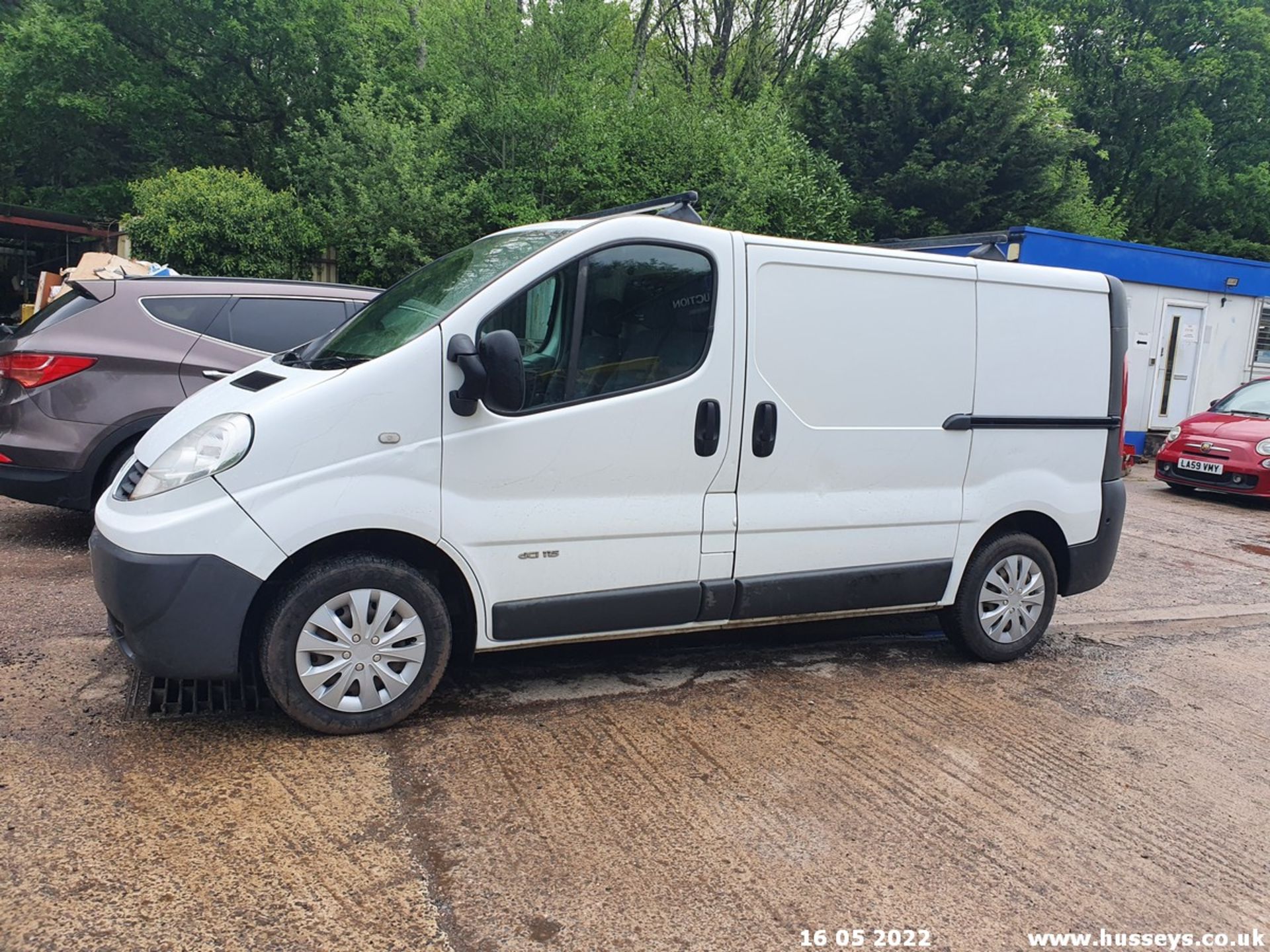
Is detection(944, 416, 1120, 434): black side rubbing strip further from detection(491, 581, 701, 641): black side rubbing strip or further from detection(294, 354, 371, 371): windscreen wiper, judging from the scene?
detection(294, 354, 371, 371): windscreen wiper

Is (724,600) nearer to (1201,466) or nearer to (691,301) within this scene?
(691,301)

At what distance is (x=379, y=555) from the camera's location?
384 centimetres

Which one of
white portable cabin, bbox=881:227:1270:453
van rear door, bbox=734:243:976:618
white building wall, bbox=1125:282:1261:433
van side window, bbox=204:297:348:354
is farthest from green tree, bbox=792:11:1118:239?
van rear door, bbox=734:243:976:618

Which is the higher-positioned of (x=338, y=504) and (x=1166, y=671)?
(x=338, y=504)

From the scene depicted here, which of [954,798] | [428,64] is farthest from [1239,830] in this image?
[428,64]

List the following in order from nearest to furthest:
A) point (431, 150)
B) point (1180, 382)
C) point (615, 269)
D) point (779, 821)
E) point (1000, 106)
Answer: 1. point (779, 821)
2. point (615, 269)
3. point (431, 150)
4. point (1180, 382)
5. point (1000, 106)

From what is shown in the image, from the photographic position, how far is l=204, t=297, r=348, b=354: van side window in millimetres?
6531

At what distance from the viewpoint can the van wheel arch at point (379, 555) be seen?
3.73 m

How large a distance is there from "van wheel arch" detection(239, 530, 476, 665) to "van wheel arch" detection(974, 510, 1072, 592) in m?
2.71

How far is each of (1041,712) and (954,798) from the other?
1206mm

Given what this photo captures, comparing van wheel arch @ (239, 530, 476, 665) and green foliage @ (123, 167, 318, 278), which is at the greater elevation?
green foliage @ (123, 167, 318, 278)

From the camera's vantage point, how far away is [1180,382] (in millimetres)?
15711

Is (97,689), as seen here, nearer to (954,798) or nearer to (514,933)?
(514,933)

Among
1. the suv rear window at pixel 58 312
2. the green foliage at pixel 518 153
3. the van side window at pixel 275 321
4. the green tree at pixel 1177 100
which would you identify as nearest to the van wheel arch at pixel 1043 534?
the van side window at pixel 275 321
